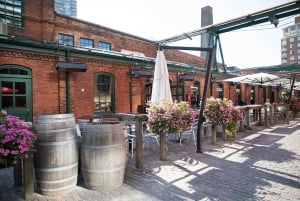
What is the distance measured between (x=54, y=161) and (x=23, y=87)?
517cm

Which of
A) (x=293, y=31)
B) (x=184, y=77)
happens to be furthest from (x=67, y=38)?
(x=293, y=31)

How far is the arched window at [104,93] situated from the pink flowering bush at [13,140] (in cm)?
642

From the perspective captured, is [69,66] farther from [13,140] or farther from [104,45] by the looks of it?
[104,45]

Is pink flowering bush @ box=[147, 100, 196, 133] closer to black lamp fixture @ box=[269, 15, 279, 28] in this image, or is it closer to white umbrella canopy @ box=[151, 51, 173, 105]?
white umbrella canopy @ box=[151, 51, 173, 105]

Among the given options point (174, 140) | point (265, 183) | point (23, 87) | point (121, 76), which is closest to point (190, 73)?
point (121, 76)

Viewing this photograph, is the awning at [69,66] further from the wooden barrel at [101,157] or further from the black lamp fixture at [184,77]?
the black lamp fixture at [184,77]

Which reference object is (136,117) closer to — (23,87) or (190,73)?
(23,87)

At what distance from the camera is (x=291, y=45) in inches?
3189

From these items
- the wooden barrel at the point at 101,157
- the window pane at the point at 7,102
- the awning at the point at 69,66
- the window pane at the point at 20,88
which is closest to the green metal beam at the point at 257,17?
the awning at the point at 69,66

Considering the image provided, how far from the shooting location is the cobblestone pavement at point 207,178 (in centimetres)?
300

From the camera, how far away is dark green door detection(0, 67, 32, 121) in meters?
6.80

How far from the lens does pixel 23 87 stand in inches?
280

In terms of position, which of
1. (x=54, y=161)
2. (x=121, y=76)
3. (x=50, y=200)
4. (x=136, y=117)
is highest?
(x=121, y=76)

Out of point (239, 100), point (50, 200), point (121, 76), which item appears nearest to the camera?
point (50, 200)
